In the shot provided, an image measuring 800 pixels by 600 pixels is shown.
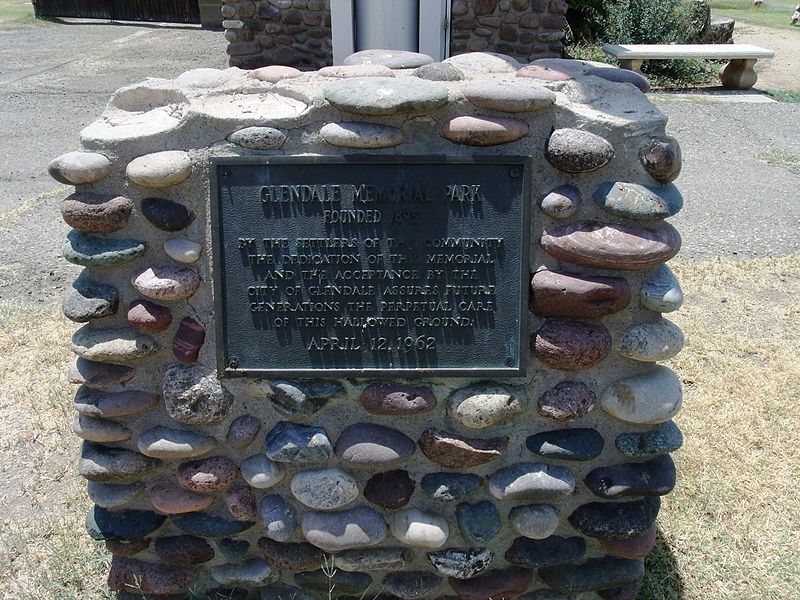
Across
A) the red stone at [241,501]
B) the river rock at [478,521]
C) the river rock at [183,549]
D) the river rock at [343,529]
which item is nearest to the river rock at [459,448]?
the river rock at [478,521]

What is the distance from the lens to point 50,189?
6.00m

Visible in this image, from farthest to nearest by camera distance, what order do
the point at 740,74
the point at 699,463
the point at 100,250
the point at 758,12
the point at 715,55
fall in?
the point at 758,12 → the point at 740,74 → the point at 715,55 → the point at 699,463 → the point at 100,250

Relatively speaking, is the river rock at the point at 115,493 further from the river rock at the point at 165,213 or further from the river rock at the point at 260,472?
the river rock at the point at 165,213

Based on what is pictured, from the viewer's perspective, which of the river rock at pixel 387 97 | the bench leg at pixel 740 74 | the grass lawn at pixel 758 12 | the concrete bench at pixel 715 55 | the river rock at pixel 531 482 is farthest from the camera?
the grass lawn at pixel 758 12

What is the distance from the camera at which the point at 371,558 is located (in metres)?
2.19


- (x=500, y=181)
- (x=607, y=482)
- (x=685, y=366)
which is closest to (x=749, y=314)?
(x=685, y=366)

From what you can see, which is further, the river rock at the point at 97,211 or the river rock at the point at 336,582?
the river rock at the point at 336,582

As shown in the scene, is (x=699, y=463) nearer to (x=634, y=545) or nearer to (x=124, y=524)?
(x=634, y=545)

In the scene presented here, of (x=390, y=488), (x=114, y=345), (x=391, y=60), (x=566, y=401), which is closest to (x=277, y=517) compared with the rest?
(x=390, y=488)

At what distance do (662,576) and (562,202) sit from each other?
1.30m

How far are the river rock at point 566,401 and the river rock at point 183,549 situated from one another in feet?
3.49

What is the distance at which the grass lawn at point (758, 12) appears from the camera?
18.0m

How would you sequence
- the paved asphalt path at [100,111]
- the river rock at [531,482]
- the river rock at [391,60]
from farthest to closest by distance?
the paved asphalt path at [100,111], the river rock at [391,60], the river rock at [531,482]

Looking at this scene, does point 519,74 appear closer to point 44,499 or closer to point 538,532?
point 538,532
